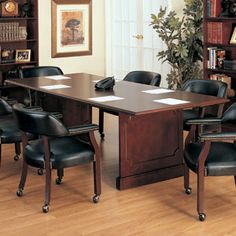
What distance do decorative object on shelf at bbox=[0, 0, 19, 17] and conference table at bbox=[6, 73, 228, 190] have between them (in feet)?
9.09

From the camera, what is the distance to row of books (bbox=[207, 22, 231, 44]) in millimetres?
6992

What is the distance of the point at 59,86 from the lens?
18.8 feet

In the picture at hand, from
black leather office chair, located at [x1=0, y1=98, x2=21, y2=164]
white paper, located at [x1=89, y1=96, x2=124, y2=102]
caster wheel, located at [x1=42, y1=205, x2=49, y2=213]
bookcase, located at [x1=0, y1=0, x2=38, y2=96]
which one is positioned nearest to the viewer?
caster wheel, located at [x1=42, y1=205, x2=49, y2=213]

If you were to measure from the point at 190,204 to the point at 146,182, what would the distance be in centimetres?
61

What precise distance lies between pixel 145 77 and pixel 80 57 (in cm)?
287

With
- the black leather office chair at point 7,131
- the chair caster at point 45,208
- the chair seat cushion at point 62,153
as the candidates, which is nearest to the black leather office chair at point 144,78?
the black leather office chair at point 7,131

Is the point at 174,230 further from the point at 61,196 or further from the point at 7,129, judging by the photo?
the point at 7,129

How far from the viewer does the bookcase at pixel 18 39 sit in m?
7.92

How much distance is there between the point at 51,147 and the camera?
14.7ft

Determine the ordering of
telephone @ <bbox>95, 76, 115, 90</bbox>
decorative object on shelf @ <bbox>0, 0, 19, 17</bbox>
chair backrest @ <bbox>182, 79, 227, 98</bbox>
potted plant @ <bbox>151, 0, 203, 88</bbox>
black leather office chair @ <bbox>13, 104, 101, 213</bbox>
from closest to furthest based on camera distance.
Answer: black leather office chair @ <bbox>13, 104, 101, 213</bbox> < telephone @ <bbox>95, 76, 115, 90</bbox> < chair backrest @ <bbox>182, 79, 227, 98</bbox> < potted plant @ <bbox>151, 0, 203, 88</bbox> < decorative object on shelf @ <bbox>0, 0, 19, 17</bbox>

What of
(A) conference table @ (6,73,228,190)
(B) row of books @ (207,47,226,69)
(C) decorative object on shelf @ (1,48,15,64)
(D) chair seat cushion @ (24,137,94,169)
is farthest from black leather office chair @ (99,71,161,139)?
(C) decorative object on shelf @ (1,48,15,64)

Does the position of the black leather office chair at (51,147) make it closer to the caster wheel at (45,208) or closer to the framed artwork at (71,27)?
the caster wheel at (45,208)

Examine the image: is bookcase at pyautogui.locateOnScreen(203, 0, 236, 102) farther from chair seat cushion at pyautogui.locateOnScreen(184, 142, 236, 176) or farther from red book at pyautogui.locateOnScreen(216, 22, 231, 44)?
chair seat cushion at pyautogui.locateOnScreen(184, 142, 236, 176)

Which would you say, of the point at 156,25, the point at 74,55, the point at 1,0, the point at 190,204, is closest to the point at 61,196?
the point at 190,204
